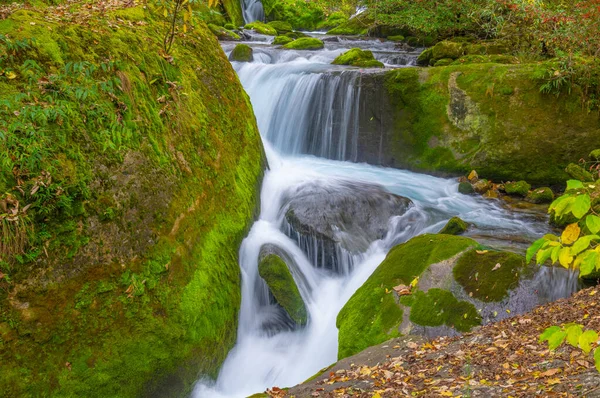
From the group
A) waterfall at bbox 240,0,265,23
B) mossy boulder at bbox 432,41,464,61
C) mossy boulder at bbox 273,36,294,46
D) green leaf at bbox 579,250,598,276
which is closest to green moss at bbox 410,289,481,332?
green leaf at bbox 579,250,598,276

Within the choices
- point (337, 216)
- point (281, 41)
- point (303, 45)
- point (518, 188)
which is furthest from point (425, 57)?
point (337, 216)

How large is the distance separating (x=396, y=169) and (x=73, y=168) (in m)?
7.98

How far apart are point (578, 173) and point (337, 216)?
4.89 meters

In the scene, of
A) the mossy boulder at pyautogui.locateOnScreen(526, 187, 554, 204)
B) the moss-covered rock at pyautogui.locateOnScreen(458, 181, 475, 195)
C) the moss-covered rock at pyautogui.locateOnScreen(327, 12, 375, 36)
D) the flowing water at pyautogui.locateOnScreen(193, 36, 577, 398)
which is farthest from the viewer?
the moss-covered rock at pyautogui.locateOnScreen(327, 12, 375, 36)

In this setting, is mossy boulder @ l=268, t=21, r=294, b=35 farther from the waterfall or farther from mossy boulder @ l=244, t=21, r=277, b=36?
the waterfall

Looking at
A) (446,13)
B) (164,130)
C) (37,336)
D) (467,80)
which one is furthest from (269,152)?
(446,13)

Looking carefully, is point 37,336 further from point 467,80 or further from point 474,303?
point 467,80

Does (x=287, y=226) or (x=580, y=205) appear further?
(x=287, y=226)

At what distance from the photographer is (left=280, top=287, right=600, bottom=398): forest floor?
10.8 feet

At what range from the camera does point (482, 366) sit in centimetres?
383

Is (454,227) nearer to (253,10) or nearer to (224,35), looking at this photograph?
(224,35)

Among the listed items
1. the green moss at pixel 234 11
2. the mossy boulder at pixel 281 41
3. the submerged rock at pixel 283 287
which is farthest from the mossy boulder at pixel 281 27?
the submerged rock at pixel 283 287

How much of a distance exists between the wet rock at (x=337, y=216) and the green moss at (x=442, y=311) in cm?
208

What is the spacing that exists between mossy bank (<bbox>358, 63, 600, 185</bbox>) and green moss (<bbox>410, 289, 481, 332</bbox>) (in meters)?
5.79
